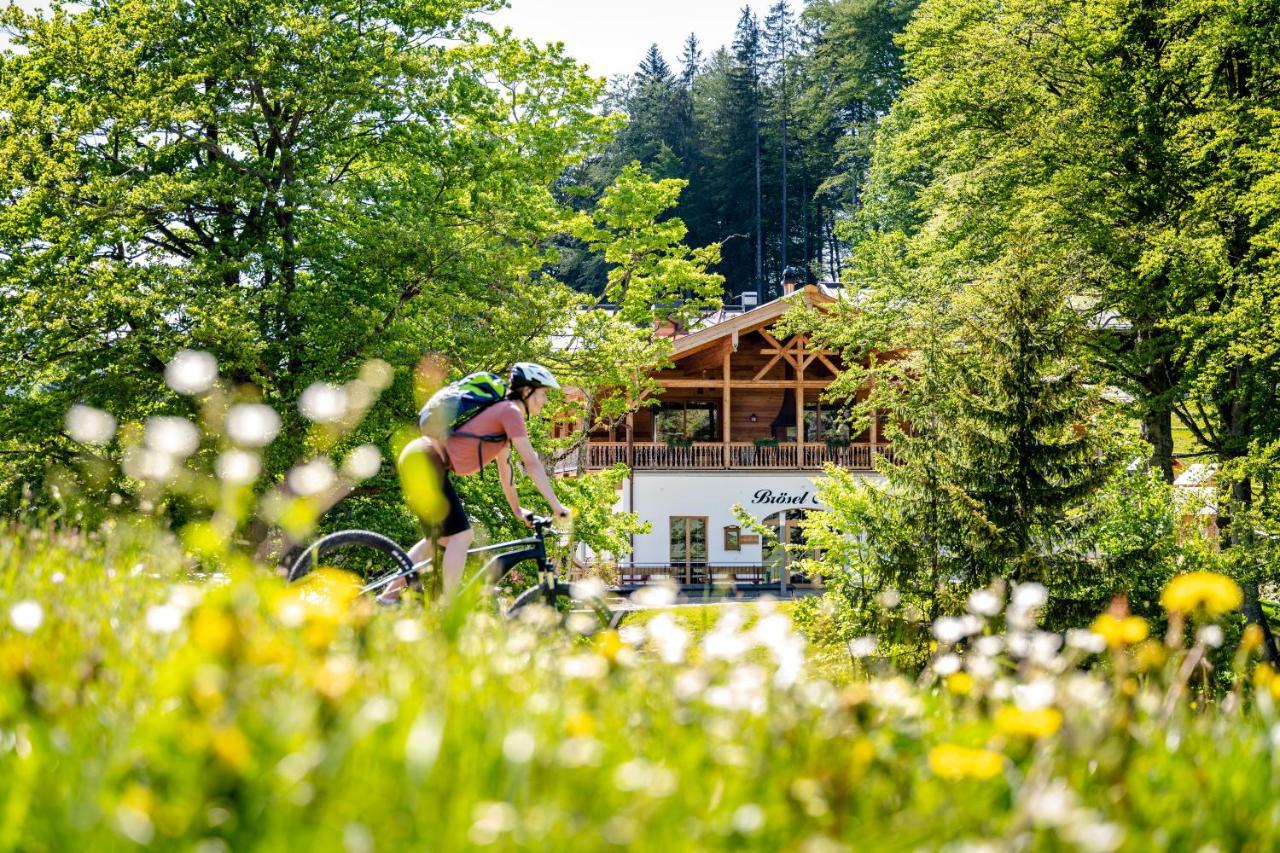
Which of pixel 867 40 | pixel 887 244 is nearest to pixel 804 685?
pixel 887 244

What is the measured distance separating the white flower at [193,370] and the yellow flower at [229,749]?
15.0m

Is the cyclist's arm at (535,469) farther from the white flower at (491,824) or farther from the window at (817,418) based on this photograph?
the window at (817,418)

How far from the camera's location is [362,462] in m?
15.4

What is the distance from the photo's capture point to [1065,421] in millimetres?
14172

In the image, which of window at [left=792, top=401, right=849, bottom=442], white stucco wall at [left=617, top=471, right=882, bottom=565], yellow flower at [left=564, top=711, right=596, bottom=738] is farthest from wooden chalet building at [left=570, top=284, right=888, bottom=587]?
yellow flower at [left=564, top=711, right=596, bottom=738]

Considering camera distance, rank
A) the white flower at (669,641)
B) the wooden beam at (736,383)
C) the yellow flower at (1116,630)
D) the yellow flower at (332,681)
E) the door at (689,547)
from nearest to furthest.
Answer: the yellow flower at (332,681)
the yellow flower at (1116,630)
the white flower at (669,641)
the wooden beam at (736,383)
the door at (689,547)

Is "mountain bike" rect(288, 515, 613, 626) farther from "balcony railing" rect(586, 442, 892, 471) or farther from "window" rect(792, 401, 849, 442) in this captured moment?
"window" rect(792, 401, 849, 442)

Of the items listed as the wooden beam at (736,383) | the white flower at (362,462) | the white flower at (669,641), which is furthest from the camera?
the wooden beam at (736,383)

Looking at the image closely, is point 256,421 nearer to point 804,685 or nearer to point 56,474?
point 804,685

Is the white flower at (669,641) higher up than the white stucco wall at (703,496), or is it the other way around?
the white flower at (669,641)

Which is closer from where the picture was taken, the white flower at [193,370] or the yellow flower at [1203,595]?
the yellow flower at [1203,595]

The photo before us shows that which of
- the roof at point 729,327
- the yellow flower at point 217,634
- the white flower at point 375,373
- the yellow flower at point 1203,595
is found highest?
the roof at point 729,327

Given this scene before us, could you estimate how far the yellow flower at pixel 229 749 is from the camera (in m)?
1.25

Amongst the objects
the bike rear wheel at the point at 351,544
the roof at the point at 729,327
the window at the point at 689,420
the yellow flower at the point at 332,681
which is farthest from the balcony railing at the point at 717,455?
the yellow flower at the point at 332,681
